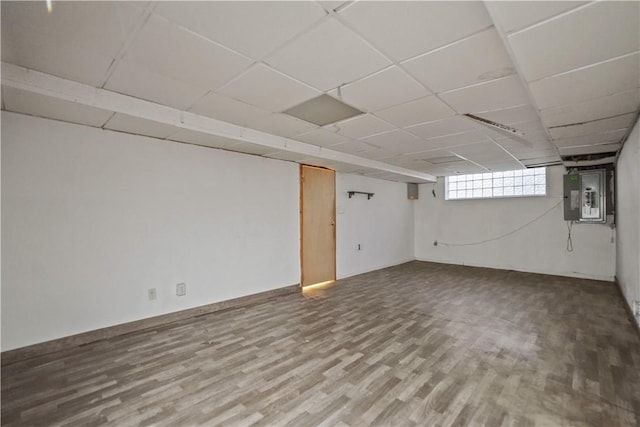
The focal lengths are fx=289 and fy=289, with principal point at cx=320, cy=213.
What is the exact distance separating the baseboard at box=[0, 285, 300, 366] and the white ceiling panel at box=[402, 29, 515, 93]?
3.61 metres

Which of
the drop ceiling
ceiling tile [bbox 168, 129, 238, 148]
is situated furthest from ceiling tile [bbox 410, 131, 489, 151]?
ceiling tile [bbox 168, 129, 238, 148]

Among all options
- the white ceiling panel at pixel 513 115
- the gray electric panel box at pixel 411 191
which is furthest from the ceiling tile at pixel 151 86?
the gray electric panel box at pixel 411 191

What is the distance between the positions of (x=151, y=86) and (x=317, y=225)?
11.8 ft

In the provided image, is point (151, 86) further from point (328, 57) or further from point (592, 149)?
point (592, 149)

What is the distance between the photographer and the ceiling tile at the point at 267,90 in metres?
2.20

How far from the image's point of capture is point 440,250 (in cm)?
793

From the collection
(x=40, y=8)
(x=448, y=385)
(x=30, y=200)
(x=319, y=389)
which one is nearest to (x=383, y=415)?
(x=319, y=389)

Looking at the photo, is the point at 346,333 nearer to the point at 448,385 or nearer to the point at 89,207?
the point at 448,385

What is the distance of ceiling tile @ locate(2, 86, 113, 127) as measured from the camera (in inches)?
88.7

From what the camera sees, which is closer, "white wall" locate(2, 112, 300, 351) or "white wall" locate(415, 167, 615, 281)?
"white wall" locate(2, 112, 300, 351)

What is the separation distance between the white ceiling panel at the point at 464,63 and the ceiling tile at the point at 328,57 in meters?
0.29

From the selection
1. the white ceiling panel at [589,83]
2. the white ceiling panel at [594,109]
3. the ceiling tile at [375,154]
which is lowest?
the white ceiling panel at [594,109]

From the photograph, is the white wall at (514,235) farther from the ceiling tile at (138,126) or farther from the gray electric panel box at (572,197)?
the ceiling tile at (138,126)

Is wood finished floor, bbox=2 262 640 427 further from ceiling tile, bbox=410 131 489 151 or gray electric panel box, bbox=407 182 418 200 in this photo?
gray electric panel box, bbox=407 182 418 200
